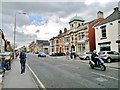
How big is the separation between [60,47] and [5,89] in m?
53.9

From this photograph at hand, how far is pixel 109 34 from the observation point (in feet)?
101

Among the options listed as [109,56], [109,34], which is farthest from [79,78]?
[109,34]

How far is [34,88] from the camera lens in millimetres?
7941

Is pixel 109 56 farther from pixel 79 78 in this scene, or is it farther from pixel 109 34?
pixel 79 78

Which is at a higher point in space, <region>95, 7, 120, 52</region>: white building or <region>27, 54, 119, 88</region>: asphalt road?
<region>95, 7, 120, 52</region>: white building

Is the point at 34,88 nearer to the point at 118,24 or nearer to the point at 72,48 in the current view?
the point at 118,24

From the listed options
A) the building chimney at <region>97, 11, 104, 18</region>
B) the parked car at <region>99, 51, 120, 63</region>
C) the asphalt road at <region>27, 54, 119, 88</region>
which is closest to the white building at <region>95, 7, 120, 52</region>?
the parked car at <region>99, 51, 120, 63</region>

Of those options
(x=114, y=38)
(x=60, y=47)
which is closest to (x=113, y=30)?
(x=114, y=38)

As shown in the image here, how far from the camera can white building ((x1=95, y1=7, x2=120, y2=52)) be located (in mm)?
28936

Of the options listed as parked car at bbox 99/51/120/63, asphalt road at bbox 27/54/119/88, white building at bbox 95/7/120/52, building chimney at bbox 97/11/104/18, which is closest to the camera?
asphalt road at bbox 27/54/119/88

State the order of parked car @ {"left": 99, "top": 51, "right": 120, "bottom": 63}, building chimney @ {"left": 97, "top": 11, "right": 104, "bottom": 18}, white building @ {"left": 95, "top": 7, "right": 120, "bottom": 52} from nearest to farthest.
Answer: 1. parked car @ {"left": 99, "top": 51, "right": 120, "bottom": 63}
2. white building @ {"left": 95, "top": 7, "right": 120, "bottom": 52}
3. building chimney @ {"left": 97, "top": 11, "right": 104, "bottom": 18}

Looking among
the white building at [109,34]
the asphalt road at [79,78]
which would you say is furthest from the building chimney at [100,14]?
the asphalt road at [79,78]

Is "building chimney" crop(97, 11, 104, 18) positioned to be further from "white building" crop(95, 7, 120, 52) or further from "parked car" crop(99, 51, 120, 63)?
Answer: "parked car" crop(99, 51, 120, 63)

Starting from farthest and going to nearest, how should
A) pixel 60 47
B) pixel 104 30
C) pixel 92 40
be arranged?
1. pixel 60 47
2. pixel 92 40
3. pixel 104 30
